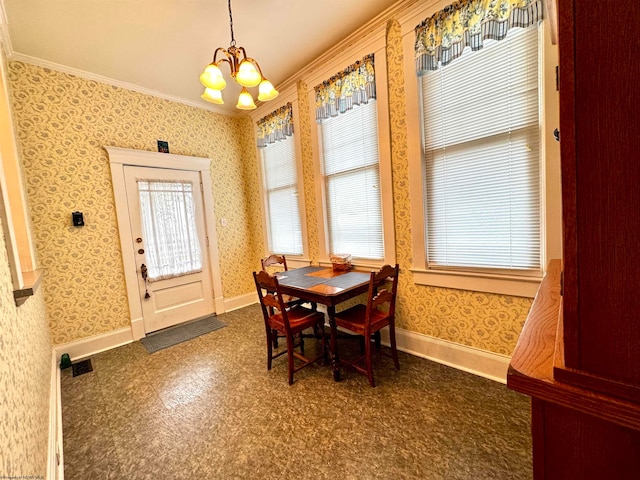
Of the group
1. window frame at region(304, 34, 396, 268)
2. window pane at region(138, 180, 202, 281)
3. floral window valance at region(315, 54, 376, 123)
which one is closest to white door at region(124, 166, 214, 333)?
window pane at region(138, 180, 202, 281)

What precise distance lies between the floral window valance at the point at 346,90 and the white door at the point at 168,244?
6.43ft

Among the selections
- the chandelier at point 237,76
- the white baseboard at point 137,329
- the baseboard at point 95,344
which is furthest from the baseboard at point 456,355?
the baseboard at point 95,344

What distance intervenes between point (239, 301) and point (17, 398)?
3040 millimetres

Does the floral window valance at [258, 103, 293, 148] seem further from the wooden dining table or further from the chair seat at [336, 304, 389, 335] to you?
the chair seat at [336, 304, 389, 335]

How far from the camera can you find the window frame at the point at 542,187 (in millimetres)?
1569

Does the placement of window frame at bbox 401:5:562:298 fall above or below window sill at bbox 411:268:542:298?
above

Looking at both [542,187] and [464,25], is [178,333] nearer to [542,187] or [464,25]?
[542,187]

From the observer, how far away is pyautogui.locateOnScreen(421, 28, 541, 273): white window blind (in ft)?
5.57

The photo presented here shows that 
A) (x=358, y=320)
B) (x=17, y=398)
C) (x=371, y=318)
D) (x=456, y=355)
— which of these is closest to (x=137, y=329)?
(x=17, y=398)

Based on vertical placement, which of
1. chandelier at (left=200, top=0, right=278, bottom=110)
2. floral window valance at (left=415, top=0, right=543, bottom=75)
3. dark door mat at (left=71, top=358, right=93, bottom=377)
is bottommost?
dark door mat at (left=71, top=358, right=93, bottom=377)

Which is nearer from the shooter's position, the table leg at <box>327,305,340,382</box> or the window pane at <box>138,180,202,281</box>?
the table leg at <box>327,305,340,382</box>

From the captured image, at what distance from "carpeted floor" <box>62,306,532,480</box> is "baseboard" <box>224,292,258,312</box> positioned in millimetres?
1466

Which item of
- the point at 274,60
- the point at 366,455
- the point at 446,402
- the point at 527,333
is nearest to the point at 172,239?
the point at 274,60

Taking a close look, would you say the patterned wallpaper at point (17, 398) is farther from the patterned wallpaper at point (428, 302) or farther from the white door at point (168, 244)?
the patterned wallpaper at point (428, 302)
